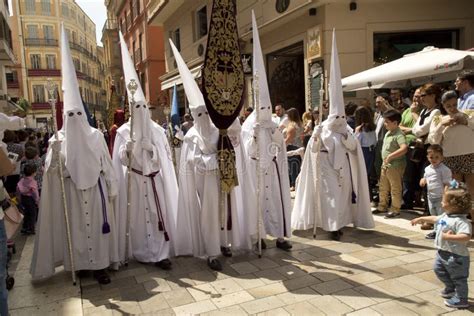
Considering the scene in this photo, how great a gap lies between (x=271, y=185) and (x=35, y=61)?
180ft

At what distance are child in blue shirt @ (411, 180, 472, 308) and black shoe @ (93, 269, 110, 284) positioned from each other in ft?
10.6

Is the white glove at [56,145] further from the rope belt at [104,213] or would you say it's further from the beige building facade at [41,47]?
the beige building facade at [41,47]

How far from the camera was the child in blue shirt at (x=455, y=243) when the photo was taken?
10.7ft

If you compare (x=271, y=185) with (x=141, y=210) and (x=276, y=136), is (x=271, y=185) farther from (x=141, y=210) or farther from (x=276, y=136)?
(x=141, y=210)

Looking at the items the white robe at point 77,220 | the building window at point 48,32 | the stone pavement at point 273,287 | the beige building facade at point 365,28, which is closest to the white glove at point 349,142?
the stone pavement at point 273,287

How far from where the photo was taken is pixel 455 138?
16.8ft

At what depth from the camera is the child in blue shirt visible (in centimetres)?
326

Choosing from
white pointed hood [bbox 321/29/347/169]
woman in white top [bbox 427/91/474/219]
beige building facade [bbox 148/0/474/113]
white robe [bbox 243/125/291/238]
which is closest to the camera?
woman in white top [bbox 427/91/474/219]

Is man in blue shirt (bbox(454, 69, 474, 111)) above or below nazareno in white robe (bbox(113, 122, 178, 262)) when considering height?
above

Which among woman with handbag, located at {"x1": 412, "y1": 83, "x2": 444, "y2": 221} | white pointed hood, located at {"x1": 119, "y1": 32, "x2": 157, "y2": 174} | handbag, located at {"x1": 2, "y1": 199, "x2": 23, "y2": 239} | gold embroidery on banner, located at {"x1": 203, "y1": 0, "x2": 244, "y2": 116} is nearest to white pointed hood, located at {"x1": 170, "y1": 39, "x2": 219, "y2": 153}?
gold embroidery on banner, located at {"x1": 203, "y1": 0, "x2": 244, "y2": 116}

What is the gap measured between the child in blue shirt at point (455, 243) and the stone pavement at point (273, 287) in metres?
0.18

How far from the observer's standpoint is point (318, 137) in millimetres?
5512

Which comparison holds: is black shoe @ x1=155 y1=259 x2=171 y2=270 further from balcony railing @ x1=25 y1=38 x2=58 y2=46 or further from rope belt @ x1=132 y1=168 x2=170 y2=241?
balcony railing @ x1=25 y1=38 x2=58 y2=46

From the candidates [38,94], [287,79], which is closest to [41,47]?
[38,94]
